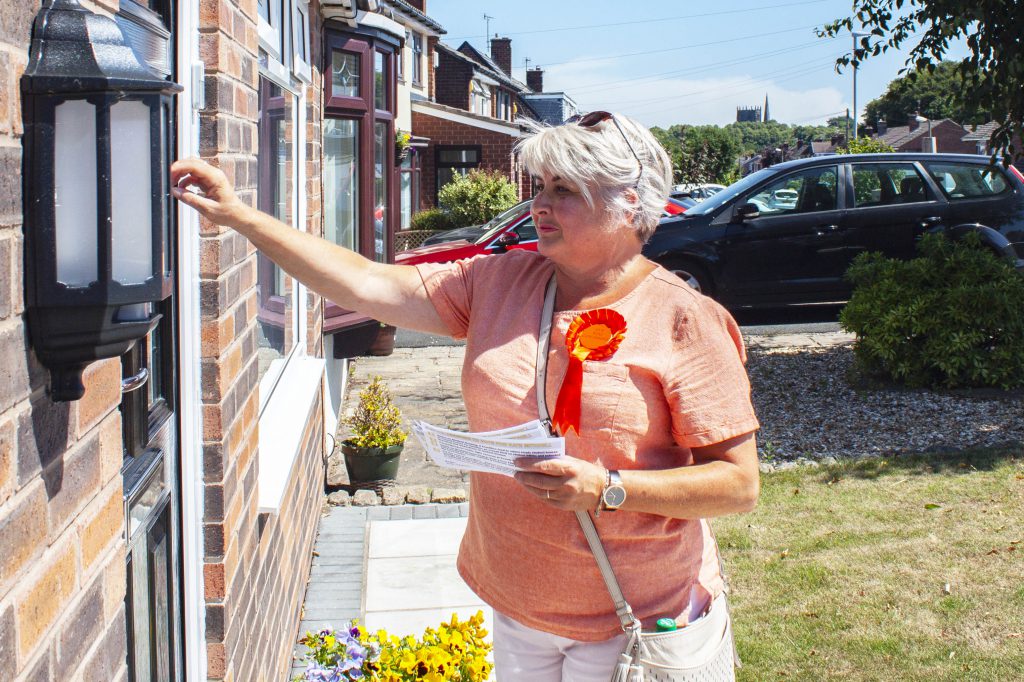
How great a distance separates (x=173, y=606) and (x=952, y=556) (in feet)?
14.2

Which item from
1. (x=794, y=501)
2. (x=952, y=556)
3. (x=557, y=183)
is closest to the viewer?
(x=557, y=183)

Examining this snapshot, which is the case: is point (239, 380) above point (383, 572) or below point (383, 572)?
above

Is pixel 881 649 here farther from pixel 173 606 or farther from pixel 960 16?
pixel 960 16

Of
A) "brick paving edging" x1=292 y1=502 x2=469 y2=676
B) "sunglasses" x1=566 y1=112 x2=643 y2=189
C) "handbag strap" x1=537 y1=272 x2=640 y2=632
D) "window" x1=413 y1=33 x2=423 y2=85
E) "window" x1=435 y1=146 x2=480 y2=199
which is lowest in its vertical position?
"brick paving edging" x1=292 y1=502 x2=469 y2=676

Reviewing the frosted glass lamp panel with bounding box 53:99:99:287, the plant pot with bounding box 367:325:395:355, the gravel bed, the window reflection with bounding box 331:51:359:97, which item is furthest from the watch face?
the plant pot with bounding box 367:325:395:355

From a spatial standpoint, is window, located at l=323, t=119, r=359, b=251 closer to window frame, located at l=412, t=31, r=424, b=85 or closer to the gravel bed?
the gravel bed

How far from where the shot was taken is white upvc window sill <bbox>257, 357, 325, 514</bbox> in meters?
3.42

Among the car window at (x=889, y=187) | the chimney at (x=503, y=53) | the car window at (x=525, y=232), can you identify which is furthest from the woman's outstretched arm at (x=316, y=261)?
the chimney at (x=503, y=53)

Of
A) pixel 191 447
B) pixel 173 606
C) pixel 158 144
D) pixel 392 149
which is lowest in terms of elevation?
pixel 173 606

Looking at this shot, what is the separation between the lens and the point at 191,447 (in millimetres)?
2467

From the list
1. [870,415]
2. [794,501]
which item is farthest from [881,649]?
[870,415]

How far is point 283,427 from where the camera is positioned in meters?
4.13

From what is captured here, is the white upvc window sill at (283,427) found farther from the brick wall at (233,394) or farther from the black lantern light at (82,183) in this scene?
the black lantern light at (82,183)

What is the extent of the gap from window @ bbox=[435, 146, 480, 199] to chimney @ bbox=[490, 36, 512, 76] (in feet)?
67.6
